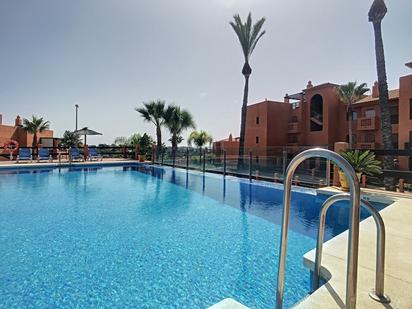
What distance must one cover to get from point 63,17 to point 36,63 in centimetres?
404

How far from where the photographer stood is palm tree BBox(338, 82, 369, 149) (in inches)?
808

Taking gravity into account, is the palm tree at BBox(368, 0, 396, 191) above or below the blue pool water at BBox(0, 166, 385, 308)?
above

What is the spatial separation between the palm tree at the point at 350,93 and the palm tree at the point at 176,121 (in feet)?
42.6

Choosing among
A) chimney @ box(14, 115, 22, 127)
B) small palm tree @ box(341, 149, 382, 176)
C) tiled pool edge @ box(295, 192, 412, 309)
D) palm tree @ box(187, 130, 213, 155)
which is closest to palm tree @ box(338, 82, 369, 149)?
small palm tree @ box(341, 149, 382, 176)

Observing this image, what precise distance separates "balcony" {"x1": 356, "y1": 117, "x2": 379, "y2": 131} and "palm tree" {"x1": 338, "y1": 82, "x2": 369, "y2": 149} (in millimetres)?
660

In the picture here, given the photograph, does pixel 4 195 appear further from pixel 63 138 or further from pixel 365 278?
pixel 63 138

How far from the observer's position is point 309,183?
9.33m

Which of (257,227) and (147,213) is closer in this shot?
(257,227)

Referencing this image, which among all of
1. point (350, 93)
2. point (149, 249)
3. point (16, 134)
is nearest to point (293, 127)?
point (350, 93)

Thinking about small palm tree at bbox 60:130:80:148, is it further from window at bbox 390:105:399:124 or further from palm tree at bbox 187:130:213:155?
window at bbox 390:105:399:124

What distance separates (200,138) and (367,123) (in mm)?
18373

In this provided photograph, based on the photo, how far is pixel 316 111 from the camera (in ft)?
77.7

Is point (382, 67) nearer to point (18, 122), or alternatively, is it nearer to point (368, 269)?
point (368, 269)

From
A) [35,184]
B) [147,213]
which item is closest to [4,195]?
[35,184]
